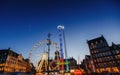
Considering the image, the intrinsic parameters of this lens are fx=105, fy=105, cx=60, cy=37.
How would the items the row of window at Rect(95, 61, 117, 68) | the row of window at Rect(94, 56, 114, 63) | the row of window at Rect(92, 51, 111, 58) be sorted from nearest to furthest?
1. the row of window at Rect(95, 61, 117, 68)
2. the row of window at Rect(94, 56, 114, 63)
3. the row of window at Rect(92, 51, 111, 58)

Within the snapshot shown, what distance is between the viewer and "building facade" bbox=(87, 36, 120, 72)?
52500 millimetres

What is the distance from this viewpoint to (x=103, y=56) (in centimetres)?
5659

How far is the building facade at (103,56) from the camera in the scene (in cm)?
5250

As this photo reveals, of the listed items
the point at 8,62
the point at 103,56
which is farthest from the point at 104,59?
the point at 8,62

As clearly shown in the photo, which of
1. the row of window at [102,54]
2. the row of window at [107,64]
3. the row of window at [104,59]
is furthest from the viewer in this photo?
the row of window at [102,54]

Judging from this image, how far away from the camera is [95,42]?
61.2 metres

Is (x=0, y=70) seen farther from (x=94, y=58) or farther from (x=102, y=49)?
(x=102, y=49)

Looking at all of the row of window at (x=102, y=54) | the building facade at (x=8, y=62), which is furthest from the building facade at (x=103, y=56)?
the building facade at (x=8, y=62)

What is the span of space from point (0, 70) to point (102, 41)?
187 ft

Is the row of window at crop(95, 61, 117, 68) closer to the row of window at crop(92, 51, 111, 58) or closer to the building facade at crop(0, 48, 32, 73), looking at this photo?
the row of window at crop(92, 51, 111, 58)

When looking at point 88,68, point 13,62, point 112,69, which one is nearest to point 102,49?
point 112,69

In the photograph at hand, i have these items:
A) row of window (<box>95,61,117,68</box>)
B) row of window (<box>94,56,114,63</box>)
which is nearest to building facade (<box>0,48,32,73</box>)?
row of window (<box>94,56,114,63</box>)

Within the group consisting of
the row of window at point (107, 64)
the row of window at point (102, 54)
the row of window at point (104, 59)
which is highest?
the row of window at point (102, 54)

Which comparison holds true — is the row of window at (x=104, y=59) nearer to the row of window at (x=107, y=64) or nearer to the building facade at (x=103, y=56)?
the building facade at (x=103, y=56)
